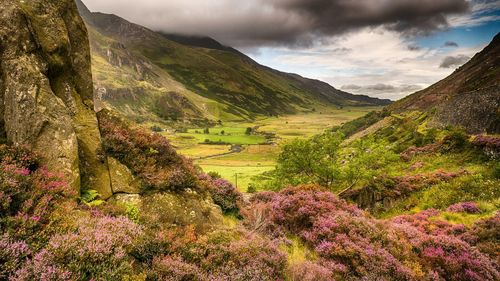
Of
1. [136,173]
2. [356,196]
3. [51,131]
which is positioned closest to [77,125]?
[51,131]

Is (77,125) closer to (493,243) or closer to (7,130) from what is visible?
(7,130)

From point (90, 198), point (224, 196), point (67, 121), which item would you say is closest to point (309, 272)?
point (224, 196)

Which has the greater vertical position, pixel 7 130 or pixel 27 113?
pixel 27 113

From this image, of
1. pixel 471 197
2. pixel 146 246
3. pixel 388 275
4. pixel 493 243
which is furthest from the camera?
pixel 471 197

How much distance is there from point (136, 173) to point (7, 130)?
14.4 feet

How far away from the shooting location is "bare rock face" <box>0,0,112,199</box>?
9281mm

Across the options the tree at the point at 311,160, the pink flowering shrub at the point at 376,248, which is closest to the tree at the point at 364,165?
the tree at the point at 311,160

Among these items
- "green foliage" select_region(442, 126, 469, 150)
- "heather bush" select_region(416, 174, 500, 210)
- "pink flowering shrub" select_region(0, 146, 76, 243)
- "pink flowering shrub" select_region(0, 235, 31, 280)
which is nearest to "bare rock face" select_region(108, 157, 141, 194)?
"pink flowering shrub" select_region(0, 146, 76, 243)

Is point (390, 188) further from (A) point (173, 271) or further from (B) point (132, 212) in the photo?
(A) point (173, 271)

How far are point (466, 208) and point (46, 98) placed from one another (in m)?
24.0

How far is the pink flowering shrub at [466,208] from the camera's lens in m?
18.6

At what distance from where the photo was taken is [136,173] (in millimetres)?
11703

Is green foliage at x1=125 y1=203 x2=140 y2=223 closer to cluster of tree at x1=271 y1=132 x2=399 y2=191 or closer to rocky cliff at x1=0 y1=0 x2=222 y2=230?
rocky cliff at x1=0 y1=0 x2=222 y2=230

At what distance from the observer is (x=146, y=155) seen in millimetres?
12773
